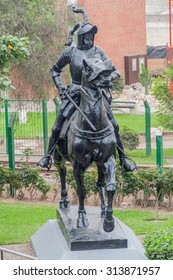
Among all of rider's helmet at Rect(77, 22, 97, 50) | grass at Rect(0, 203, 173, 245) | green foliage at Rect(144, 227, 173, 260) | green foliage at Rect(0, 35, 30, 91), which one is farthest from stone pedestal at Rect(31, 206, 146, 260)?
green foliage at Rect(0, 35, 30, 91)

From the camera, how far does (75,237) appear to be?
12734mm

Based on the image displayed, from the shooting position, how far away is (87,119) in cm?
1245

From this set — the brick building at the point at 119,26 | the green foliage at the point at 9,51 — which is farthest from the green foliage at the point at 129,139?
the brick building at the point at 119,26

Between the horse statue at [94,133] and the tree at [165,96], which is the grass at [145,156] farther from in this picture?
the horse statue at [94,133]

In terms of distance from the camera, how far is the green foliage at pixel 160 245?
11758mm

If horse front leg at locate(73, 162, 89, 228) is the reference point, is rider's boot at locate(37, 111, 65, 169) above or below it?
above

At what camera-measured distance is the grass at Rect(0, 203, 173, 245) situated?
15.5 meters

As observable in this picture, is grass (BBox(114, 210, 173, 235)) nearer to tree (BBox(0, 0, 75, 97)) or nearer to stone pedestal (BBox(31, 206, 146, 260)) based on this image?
stone pedestal (BBox(31, 206, 146, 260))

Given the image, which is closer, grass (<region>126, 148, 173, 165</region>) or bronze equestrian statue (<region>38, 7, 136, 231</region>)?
bronze equestrian statue (<region>38, 7, 136, 231</region>)

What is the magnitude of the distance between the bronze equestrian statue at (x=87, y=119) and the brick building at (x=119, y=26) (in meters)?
36.3

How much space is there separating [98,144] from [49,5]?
15782 mm

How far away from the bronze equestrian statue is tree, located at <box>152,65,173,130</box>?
8.75 meters

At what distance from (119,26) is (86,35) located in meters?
39.2
